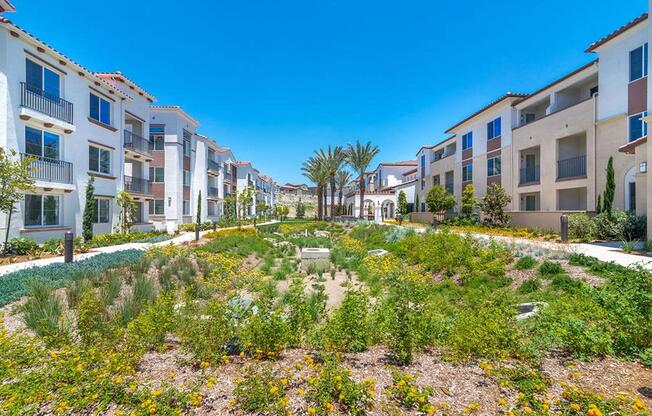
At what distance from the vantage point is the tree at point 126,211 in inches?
849

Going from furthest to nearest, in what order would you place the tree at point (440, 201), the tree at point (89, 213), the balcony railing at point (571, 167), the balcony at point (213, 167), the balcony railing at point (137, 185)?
1. the balcony at point (213, 167)
2. the tree at point (440, 201)
3. the balcony railing at point (137, 185)
4. the balcony railing at point (571, 167)
5. the tree at point (89, 213)

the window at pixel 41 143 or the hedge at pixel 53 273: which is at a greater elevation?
the window at pixel 41 143

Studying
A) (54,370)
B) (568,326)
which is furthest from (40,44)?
(568,326)

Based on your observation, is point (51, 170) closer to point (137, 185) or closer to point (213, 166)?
point (137, 185)

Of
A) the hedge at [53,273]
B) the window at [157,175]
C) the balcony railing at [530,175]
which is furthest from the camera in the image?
the window at [157,175]

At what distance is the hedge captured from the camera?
786cm

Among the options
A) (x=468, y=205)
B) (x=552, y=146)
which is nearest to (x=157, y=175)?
(x=468, y=205)

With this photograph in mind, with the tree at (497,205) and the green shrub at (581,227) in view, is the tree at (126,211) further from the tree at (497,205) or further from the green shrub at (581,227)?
the green shrub at (581,227)

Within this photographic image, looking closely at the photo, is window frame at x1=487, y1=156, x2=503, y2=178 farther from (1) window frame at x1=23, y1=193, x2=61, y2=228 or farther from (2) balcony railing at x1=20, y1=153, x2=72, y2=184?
(1) window frame at x1=23, y1=193, x2=61, y2=228

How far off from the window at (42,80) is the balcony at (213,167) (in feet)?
72.6

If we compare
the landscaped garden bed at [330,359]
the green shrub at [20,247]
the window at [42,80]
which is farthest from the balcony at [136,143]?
the landscaped garden bed at [330,359]

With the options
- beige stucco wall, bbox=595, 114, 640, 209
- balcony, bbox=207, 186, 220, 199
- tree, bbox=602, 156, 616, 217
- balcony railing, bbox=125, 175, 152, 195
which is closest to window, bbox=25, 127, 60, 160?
balcony railing, bbox=125, 175, 152, 195

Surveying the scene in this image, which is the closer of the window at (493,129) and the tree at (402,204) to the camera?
the window at (493,129)

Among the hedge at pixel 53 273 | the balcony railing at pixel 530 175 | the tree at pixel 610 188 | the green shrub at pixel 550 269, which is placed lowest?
the hedge at pixel 53 273
